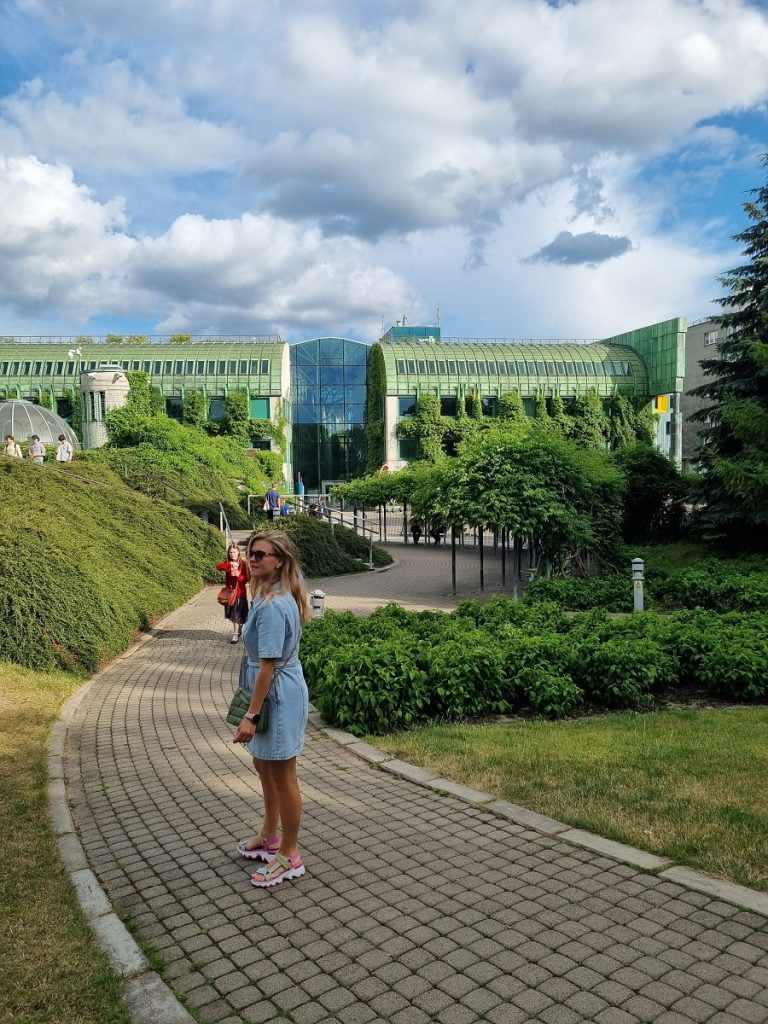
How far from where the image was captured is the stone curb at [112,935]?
3.12m

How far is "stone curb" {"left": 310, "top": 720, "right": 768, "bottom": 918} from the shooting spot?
3.80 metres

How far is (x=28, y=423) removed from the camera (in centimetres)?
5041

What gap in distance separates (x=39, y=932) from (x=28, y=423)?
5188 cm

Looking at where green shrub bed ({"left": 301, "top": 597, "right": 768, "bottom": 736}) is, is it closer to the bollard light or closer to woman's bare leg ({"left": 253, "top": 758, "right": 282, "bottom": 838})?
woman's bare leg ({"left": 253, "top": 758, "right": 282, "bottom": 838})

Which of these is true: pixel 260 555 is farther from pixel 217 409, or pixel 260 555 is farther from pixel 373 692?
pixel 217 409

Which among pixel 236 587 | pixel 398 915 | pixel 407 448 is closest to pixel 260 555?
pixel 398 915

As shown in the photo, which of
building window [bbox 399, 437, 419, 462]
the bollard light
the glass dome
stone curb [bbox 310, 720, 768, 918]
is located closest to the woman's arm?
stone curb [bbox 310, 720, 768, 918]

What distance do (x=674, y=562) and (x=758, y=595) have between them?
335 inches

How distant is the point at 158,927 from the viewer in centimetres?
383

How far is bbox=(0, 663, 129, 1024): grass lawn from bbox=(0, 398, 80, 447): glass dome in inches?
1862

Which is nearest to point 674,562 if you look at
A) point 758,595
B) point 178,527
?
point 758,595

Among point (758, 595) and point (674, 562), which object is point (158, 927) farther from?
point (674, 562)

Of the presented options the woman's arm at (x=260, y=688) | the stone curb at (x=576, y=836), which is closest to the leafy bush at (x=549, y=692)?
the stone curb at (x=576, y=836)

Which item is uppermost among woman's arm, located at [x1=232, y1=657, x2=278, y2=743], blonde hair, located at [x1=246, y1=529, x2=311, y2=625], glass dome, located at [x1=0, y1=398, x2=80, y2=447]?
glass dome, located at [x1=0, y1=398, x2=80, y2=447]
